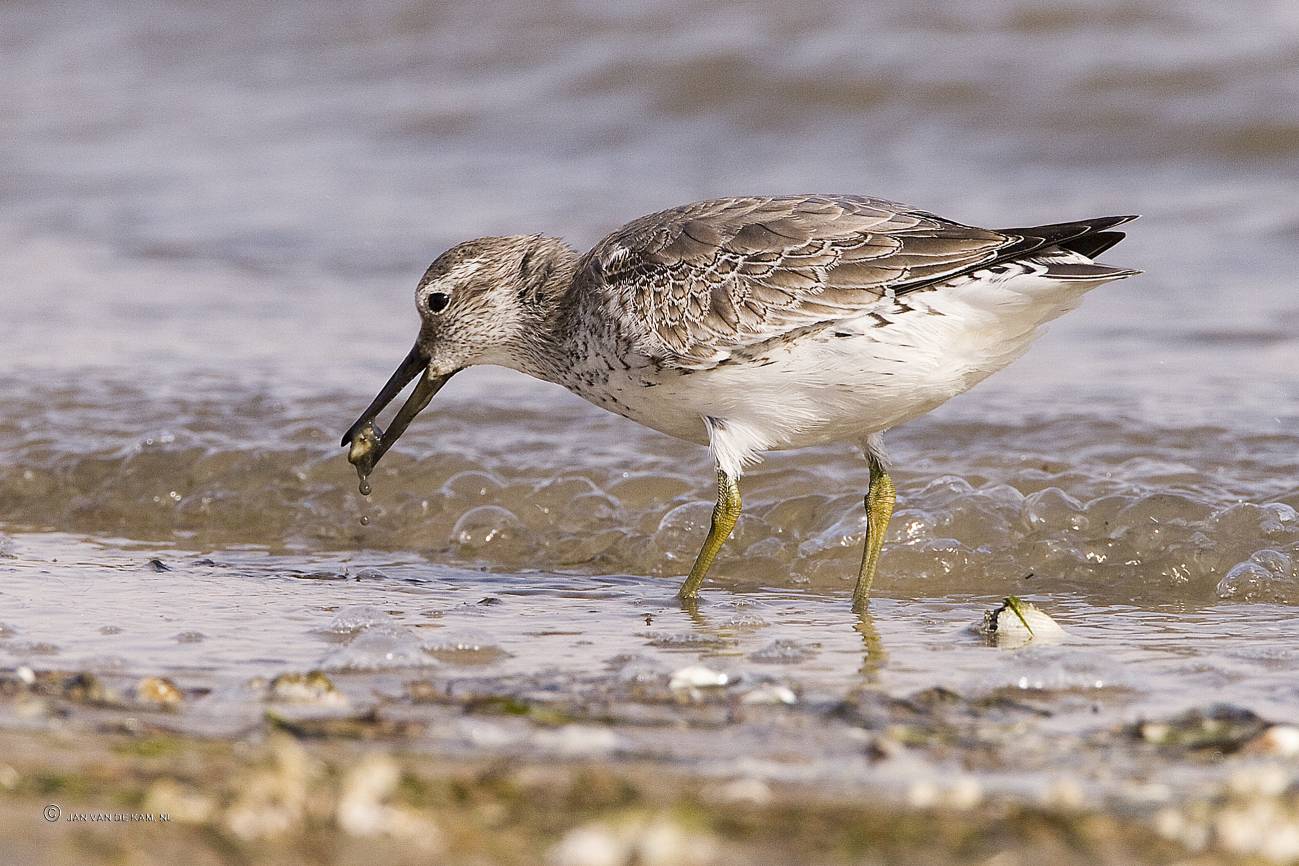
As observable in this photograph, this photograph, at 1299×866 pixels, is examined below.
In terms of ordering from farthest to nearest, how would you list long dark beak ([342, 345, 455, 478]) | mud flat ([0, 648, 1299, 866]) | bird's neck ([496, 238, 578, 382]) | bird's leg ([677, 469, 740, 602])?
long dark beak ([342, 345, 455, 478]), bird's neck ([496, 238, 578, 382]), bird's leg ([677, 469, 740, 602]), mud flat ([0, 648, 1299, 866])

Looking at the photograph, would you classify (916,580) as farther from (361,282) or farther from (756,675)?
(361,282)

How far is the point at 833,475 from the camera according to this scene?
6.59m

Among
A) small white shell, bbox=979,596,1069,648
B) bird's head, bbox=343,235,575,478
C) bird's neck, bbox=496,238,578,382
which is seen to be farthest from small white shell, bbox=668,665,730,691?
bird's head, bbox=343,235,575,478

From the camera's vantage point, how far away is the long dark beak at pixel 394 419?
19.5 feet

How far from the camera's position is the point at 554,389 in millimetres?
7816

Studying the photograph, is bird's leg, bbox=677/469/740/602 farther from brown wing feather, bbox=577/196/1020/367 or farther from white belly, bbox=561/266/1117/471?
brown wing feather, bbox=577/196/1020/367

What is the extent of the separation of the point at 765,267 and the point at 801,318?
227mm

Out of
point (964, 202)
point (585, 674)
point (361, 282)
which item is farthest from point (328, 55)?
point (585, 674)

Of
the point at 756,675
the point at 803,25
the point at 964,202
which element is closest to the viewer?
the point at 756,675

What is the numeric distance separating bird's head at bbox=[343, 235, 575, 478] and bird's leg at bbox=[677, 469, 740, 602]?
0.86m

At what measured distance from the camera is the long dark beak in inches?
233

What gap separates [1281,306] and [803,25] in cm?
591

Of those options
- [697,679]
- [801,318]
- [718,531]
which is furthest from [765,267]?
[697,679]

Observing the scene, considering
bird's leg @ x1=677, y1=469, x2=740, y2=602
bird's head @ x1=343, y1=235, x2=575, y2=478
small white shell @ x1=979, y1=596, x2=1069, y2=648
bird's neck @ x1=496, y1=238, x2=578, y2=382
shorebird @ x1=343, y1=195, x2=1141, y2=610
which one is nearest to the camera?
small white shell @ x1=979, y1=596, x2=1069, y2=648
